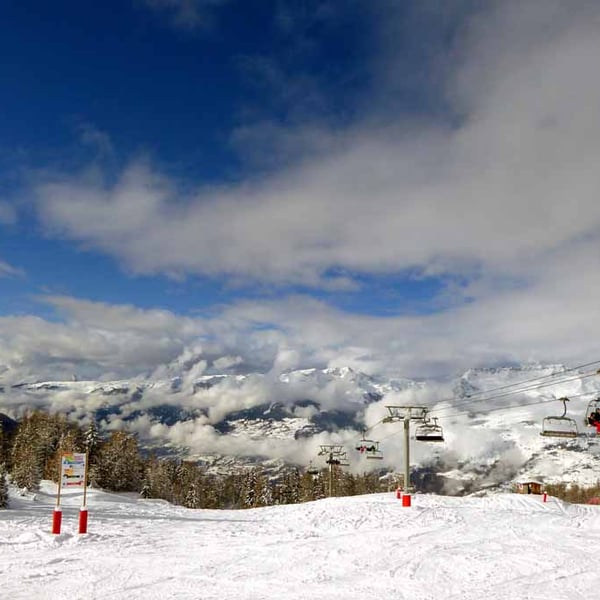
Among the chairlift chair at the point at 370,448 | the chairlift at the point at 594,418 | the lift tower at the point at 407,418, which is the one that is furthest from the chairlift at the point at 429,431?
the chairlift chair at the point at 370,448

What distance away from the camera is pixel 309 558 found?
1486 cm

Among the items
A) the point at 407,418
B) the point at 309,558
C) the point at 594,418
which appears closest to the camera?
the point at 309,558

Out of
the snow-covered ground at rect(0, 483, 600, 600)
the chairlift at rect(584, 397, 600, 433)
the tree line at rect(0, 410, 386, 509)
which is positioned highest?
the chairlift at rect(584, 397, 600, 433)

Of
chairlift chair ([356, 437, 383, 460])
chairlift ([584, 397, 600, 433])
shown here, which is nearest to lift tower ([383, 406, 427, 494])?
chairlift chair ([356, 437, 383, 460])

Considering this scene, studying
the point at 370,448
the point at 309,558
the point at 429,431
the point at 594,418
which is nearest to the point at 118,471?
the point at 370,448

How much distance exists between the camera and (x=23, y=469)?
54.1 m

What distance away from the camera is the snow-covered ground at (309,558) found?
37.0 feet

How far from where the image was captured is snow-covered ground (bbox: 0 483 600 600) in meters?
11.3

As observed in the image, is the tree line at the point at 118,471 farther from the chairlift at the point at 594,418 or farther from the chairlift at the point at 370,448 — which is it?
the chairlift at the point at 594,418

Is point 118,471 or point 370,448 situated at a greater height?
point 370,448

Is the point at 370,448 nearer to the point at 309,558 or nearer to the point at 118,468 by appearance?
the point at 309,558

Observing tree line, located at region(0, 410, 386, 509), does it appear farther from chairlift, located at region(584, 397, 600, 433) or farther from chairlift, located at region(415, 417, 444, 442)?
chairlift, located at region(584, 397, 600, 433)

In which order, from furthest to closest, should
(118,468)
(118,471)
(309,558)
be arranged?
(118,468) < (118,471) < (309,558)

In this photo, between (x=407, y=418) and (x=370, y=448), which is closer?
(x=407, y=418)
